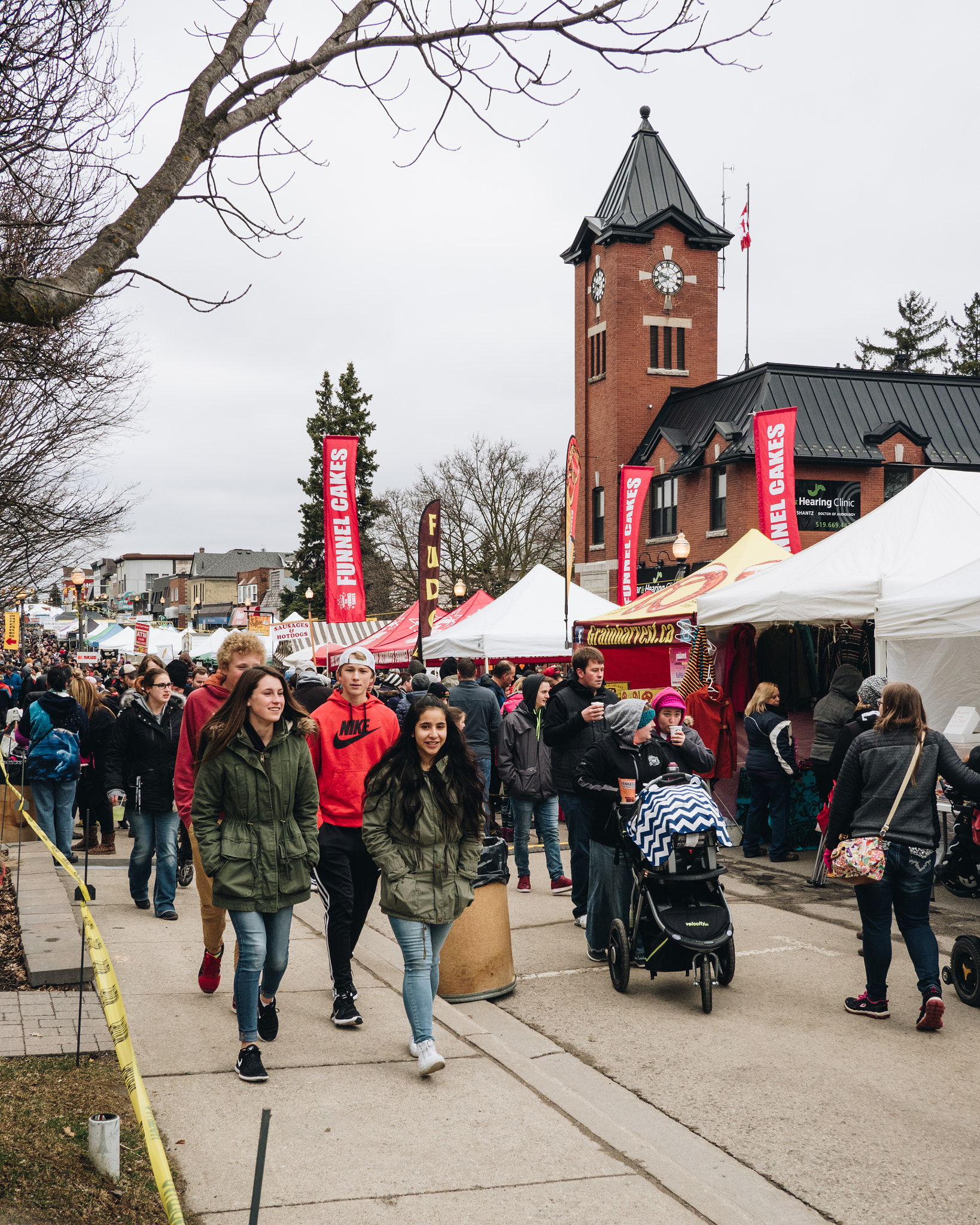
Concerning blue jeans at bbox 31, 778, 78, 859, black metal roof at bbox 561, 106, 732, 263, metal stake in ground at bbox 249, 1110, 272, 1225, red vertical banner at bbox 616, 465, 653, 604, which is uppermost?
black metal roof at bbox 561, 106, 732, 263

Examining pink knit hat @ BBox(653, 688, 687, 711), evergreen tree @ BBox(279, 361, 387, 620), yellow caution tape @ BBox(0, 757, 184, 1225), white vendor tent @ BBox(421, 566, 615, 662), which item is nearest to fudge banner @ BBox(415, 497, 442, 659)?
white vendor tent @ BBox(421, 566, 615, 662)

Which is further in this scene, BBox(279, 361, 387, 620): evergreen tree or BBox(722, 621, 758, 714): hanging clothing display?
BBox(279, 361, 387, 620): evergreen tree

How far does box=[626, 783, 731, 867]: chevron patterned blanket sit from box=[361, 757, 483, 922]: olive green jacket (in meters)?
1.71

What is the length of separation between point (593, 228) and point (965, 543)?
33876 mm

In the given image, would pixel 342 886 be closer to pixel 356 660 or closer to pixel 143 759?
pixel 356 660

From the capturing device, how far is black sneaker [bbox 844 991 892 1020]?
20.5ft

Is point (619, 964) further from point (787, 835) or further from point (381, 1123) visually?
point (787, 835)

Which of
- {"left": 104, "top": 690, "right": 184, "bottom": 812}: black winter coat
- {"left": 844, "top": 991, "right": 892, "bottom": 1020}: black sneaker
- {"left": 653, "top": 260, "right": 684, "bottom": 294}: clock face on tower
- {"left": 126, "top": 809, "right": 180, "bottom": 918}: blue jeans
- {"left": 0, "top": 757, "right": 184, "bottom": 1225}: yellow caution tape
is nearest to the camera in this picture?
{"left": 0, "top": 757, "right": 184, "bottom": 1225}: yellow caution tape

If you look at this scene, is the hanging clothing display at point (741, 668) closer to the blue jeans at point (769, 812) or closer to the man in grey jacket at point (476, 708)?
Answer: the blue jeans at point (769, 812)

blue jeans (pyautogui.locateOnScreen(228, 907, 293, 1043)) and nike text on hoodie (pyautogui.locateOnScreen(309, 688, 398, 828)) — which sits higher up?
nike text on hoodie (pyautogui.locateOnScreen(309, 688, 398, 828))

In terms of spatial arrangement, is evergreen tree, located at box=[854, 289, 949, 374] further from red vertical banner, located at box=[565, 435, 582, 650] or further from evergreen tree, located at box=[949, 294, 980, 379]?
red vertical banner, located at box=[565, 435, 582, 650]

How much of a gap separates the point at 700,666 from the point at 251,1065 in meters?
9.45

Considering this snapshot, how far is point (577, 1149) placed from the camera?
4305mm

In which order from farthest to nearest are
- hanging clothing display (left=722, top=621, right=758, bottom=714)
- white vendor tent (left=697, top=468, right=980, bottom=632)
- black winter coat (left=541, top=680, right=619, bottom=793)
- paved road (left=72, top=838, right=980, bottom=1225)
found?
1. hanging clothing display (left=722, top=621, right=758, bottom=714)
2. white vendor tent (left=697, top=468, right=980, bottom=632)
3. black winter coat (left=541, top=680, right=619, bottom=793)
4. paved road (left=72, top=838, right=980, bottom=1225)
